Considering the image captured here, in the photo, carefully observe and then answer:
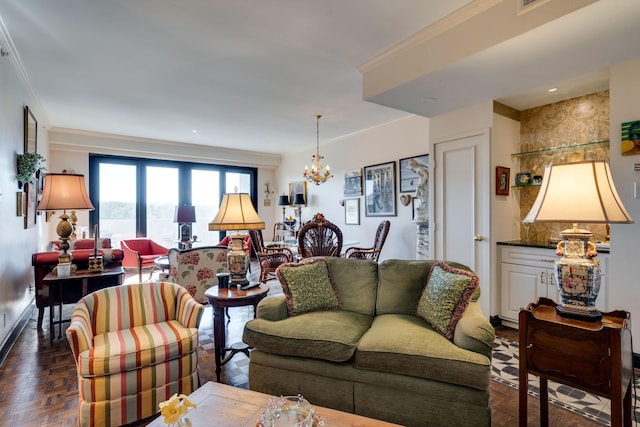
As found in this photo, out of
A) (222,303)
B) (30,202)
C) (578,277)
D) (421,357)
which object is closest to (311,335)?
(421,357)

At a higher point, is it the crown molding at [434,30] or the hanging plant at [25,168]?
the crown molding at [434,30]

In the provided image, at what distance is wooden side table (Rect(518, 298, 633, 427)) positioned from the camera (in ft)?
4.69

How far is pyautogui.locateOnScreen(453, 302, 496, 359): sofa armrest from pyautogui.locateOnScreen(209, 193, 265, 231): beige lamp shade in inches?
65.1

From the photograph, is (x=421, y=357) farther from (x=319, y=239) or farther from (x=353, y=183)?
(x=353, y=183)

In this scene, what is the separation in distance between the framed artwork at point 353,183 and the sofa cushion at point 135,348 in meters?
4.48

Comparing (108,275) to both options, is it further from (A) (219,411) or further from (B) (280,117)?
(B) (280,117)

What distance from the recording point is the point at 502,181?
346 centimetres

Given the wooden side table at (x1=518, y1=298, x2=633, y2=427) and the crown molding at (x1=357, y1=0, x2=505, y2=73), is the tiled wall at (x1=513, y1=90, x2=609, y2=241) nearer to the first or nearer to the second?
the crown molding at (x1=357, y1=0, x2=505, y2=73)

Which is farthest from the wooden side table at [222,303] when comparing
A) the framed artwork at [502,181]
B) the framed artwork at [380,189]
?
the framed artwork at [380,189]

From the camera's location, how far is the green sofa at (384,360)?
1667 mm

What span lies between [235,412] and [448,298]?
1.34 meters

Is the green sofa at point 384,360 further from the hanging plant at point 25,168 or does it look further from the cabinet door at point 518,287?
the hanging plant at point 25,168

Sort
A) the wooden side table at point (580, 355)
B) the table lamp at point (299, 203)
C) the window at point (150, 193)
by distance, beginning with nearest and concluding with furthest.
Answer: the wooden side table at point (580, 355) < the window at point (150, 193) < the table lamp at point (299, 203)

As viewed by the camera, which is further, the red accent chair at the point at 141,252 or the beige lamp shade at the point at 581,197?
the red accent chair at the point at 141,252
